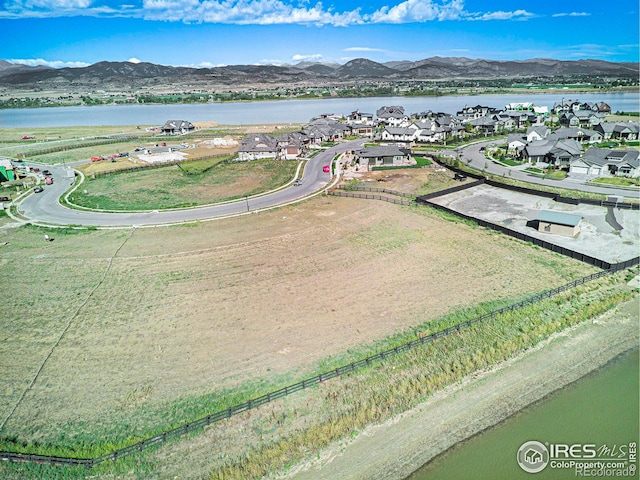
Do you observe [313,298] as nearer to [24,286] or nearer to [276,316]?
[276,316]

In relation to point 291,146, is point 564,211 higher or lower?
lower

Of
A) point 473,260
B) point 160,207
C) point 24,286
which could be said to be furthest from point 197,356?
point 160,207

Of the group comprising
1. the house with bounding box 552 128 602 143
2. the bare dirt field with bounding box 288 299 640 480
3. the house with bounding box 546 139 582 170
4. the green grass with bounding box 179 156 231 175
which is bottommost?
the bare dirt field with bounding box 288 299 640 480

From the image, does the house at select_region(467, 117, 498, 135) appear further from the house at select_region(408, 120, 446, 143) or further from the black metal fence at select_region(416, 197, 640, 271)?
the black metal fence at select_region(416, 197, 640, 271)

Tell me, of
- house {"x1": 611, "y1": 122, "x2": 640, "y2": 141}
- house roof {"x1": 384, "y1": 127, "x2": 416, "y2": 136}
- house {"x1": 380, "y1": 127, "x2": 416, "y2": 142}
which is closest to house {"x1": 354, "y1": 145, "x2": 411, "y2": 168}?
house {"x1": 380, "y1": 127, "x2": 416, "y2": 142}

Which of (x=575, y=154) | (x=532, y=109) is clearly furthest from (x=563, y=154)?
(x=532, y=109)

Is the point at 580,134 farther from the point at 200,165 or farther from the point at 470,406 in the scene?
the point at 470,406

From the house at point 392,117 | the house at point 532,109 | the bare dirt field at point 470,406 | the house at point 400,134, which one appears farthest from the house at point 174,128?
the bare dirt field at point 470,406
